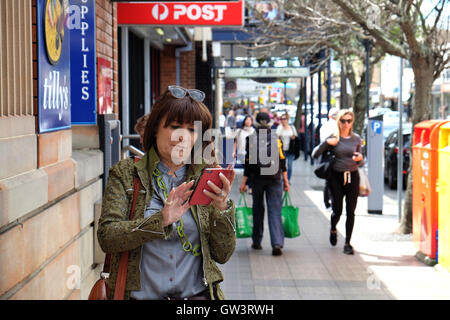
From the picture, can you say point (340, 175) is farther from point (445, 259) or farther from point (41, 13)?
point (41, 13)

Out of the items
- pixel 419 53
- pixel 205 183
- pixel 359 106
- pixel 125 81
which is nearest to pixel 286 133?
pixel 359 106

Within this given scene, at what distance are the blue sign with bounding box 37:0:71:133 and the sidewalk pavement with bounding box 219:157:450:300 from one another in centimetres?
276

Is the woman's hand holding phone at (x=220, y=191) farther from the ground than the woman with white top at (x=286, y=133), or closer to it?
farther from the ground

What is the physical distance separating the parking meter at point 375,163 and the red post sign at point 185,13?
442cm

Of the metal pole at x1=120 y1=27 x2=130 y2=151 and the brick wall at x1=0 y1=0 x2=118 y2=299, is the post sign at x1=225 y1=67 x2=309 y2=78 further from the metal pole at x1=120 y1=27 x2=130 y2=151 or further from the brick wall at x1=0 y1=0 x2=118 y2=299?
the brick wall at x1=0 y1=0 x2=118 y2=299

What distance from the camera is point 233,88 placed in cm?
3922

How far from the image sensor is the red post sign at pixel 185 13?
8.93 metres

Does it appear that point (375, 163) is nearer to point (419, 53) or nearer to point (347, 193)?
point (419, 53)

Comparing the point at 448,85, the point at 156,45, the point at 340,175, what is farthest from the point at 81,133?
the point at 448,85

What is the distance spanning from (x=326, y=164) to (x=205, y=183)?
6.54 m

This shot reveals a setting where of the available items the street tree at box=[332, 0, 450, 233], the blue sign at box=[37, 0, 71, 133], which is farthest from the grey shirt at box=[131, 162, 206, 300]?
the street tree at box=[332, 0, 450, 233]

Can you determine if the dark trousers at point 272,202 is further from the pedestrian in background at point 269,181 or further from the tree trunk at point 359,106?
the tree trunk at point 359,106

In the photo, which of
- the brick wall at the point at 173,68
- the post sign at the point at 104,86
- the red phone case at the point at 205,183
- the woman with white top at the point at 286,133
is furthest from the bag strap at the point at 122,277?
the brick wall at the point at 173,68

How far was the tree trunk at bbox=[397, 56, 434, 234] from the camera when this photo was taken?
33.1 ft
